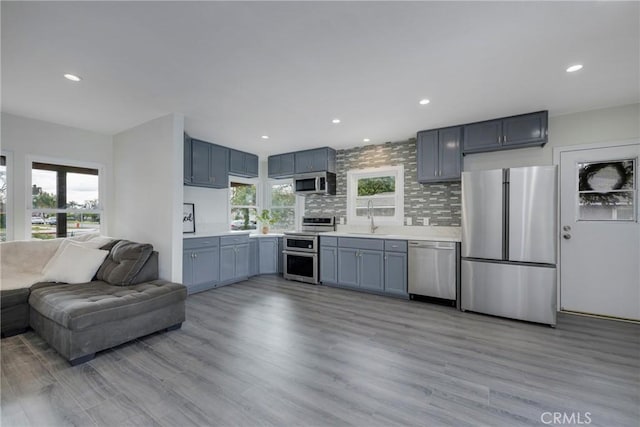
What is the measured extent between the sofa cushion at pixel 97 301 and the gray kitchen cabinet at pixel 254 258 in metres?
2.22

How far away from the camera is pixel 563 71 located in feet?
7.88

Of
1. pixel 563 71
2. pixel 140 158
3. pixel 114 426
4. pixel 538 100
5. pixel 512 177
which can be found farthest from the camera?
pixel 140 158

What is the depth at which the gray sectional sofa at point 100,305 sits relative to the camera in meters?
2.22

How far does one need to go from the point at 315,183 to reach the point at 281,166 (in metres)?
0.90

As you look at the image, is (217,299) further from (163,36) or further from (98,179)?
(163,36)

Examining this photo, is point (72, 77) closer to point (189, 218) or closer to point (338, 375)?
point (189, 218)

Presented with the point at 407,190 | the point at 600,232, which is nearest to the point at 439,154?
the point at 407,190

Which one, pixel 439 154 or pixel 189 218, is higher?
pixel 439 154

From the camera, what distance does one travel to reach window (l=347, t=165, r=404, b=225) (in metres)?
4.62

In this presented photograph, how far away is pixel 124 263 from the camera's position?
306 cm

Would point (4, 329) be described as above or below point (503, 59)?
below

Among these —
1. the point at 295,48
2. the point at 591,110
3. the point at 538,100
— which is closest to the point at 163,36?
the point at 295,48

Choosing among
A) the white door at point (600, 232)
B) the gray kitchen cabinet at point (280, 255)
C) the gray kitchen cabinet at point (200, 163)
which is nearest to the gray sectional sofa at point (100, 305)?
the gray kitchen cabinet at point (200, 163)

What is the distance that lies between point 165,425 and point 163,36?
2.51m
